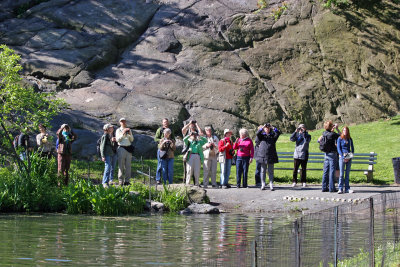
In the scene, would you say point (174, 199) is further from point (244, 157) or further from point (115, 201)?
point (244, 157)

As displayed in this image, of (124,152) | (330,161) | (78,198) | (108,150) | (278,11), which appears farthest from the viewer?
(278,11)

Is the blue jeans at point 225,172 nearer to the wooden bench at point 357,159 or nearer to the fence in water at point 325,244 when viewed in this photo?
the wooden bench at point 357,159

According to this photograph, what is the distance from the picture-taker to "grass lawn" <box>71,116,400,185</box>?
66.5 ft

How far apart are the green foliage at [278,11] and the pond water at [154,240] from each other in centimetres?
2052

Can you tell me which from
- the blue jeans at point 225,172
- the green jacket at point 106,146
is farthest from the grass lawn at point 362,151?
the green jacket at point 106,146

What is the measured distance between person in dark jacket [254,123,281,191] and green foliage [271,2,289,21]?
55.0ft

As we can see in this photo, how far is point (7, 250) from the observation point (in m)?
9.55

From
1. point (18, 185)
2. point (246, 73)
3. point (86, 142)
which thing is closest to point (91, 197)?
point (18, 185)

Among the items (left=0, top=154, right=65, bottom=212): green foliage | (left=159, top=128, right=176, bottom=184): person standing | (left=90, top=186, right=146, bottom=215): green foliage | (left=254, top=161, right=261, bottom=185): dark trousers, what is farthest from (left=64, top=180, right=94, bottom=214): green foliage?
(left=254, top=161, right=261, bottom=185): dark trousers

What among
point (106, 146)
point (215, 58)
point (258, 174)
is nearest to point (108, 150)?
point (106, 146)

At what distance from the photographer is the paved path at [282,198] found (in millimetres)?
15553

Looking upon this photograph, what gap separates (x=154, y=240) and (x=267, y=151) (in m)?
7.25

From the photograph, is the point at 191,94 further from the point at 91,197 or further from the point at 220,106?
the point at 91,197

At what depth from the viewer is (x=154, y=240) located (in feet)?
35.5
